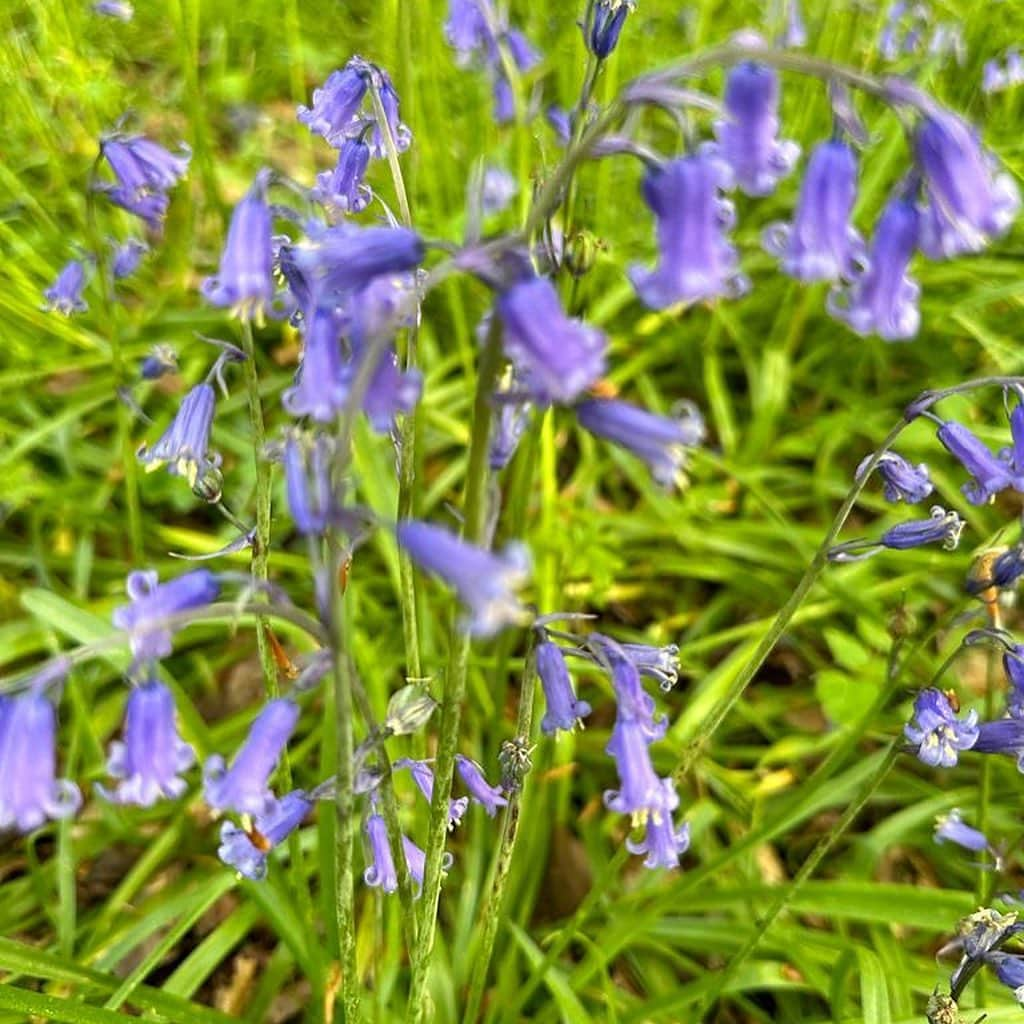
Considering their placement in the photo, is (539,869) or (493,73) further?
(493,73)

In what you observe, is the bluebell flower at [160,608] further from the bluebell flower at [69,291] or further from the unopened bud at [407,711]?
the bluebell flower at [69,291]

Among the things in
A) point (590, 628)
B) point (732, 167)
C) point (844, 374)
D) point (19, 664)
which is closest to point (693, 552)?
point (590, 628)

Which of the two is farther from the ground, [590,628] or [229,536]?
[229,536]

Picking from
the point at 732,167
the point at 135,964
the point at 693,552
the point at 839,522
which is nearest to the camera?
the point at 732,167

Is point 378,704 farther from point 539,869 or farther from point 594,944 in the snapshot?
point 594,944

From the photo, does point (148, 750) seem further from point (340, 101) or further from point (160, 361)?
point (160, 361)

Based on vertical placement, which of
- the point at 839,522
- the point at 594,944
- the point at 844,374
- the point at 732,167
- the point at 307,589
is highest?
the point at 732,167

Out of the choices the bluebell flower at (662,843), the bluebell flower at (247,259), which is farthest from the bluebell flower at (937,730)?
the bluebell flower at (247,259)
